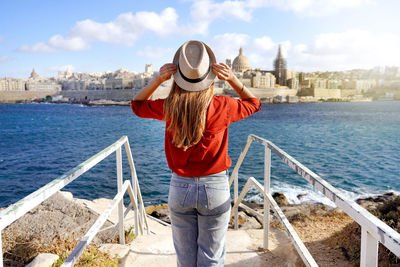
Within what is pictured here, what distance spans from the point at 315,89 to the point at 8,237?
104706 mm

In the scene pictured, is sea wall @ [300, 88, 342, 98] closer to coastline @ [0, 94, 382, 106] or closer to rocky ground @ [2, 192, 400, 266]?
coastline @ [0, 94, 382, 106]

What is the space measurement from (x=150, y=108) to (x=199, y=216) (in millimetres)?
621

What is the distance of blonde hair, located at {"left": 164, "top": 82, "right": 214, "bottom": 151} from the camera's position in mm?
1539

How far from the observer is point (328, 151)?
869 inches

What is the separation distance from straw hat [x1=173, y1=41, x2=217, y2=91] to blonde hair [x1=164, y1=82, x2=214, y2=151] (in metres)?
0.04

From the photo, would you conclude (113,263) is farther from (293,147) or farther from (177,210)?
(293,147)

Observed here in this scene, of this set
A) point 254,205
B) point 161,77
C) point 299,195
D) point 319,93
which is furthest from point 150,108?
point 319,93

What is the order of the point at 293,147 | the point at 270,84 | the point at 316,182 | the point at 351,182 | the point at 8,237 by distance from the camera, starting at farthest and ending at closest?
the point at 270,84 → the point at 293,147 → the point at 351,182 → the point at 8,237 → the point at 316,182

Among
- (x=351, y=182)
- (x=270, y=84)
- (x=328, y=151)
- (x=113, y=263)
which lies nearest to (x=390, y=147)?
(x=328, y=151)

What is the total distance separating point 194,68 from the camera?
5.10ft

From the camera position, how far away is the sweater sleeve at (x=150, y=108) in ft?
5.71

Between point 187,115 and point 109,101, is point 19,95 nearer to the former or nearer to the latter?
point 109,101

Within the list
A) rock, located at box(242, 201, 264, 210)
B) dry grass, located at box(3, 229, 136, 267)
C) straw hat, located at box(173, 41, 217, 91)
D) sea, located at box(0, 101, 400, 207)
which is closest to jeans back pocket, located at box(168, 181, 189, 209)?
straw hat, located at box(173, 41, 217, 91)

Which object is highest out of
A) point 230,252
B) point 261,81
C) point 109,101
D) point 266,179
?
point 261,81
